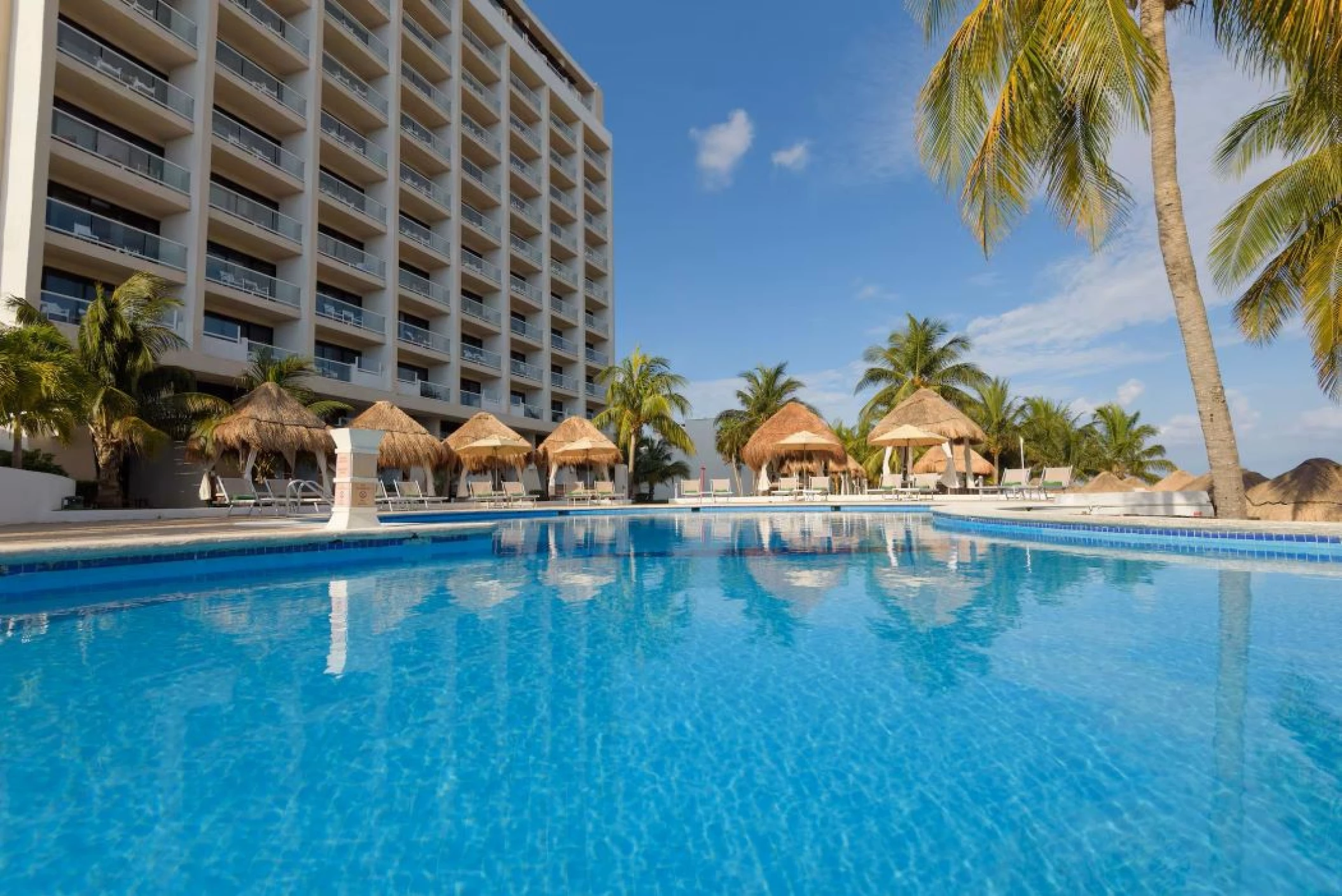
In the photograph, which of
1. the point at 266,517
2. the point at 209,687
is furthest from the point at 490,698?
the point at 266,517

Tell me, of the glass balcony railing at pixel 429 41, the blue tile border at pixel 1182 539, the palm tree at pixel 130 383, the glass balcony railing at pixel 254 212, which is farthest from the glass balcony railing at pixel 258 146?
the blue tile border at pixel 1182 539

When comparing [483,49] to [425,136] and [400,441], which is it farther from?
[400,441]

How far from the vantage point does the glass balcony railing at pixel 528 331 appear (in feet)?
102

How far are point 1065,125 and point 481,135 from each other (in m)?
25.3

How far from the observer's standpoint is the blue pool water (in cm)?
199

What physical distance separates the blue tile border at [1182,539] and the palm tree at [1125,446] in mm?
29788

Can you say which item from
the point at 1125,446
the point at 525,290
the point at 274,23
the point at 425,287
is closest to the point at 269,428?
the point at 425,287

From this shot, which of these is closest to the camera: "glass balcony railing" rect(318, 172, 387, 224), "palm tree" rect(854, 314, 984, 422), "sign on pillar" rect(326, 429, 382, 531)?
"sign on pillar" rect(326, 429, 382, 531)

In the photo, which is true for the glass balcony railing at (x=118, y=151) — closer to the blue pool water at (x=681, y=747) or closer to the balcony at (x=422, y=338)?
the balcony at (x=422, y=338)

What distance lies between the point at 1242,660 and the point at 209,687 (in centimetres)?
586

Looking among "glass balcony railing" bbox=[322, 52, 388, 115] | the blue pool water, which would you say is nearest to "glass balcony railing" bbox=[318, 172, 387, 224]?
"glass balcony railing" bbox=[322, 52, 388, 115]

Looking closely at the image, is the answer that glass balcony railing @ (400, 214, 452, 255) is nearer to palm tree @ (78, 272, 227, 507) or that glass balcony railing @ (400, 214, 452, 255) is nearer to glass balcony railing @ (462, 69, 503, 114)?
glass balcony railing @ (462, 69, 503, 114)

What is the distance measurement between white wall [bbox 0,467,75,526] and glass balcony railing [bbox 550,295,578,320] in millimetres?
22470

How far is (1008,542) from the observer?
34.6 feet
